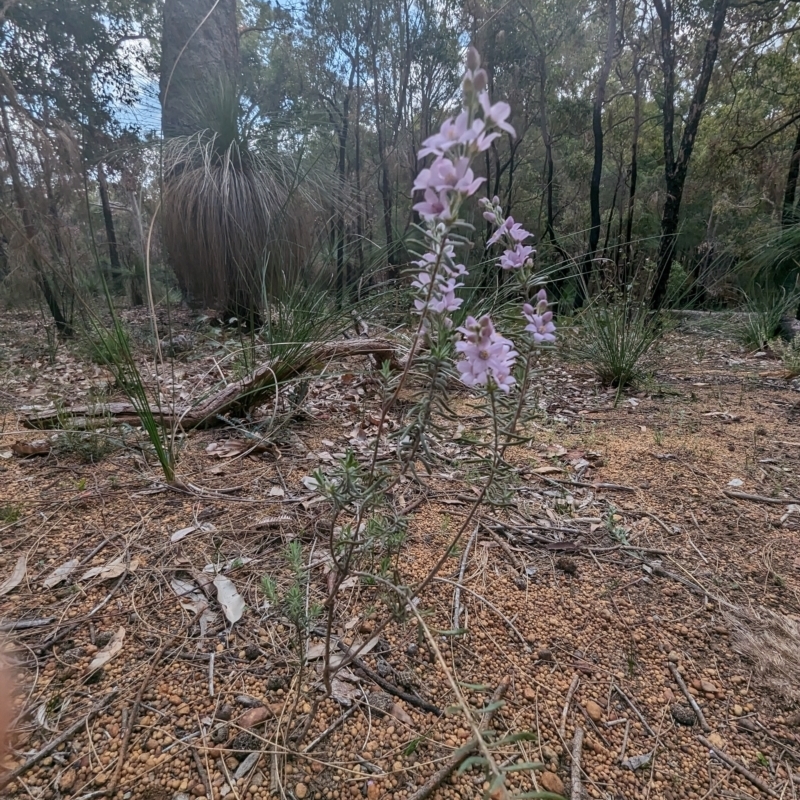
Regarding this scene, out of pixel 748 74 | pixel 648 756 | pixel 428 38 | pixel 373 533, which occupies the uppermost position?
pixel 428 38

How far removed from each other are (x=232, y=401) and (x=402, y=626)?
4.36 ft

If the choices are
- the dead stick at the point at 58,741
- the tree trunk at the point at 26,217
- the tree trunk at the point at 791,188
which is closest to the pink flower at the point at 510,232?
the dead stick at the point at 58,741

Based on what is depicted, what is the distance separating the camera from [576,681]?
3.06 feet

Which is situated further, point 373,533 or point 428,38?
point 428,38

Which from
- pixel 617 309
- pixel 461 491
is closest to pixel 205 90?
pixel 617 309

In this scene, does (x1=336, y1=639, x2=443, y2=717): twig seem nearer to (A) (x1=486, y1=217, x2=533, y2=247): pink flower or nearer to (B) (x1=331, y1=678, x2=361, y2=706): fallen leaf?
(B) (x1=331, y1=678, x2=361, y2=706): fallen leaf

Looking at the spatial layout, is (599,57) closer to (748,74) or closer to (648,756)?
(748,74)

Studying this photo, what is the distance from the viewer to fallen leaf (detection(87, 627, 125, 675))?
35.7 inches

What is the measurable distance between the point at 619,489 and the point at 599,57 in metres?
10.8

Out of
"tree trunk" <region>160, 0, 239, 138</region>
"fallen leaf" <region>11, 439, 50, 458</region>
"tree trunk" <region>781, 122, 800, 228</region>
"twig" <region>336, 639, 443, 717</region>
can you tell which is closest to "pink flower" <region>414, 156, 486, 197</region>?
"twig" <region>336, 639, 443, 717</region>

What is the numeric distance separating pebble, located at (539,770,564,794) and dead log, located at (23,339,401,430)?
4.74 ft

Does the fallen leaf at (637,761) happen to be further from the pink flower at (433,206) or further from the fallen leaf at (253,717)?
the pink flower at (433,206)

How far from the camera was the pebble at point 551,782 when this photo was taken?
0.75 metres

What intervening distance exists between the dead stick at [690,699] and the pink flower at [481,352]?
30.8 inches
